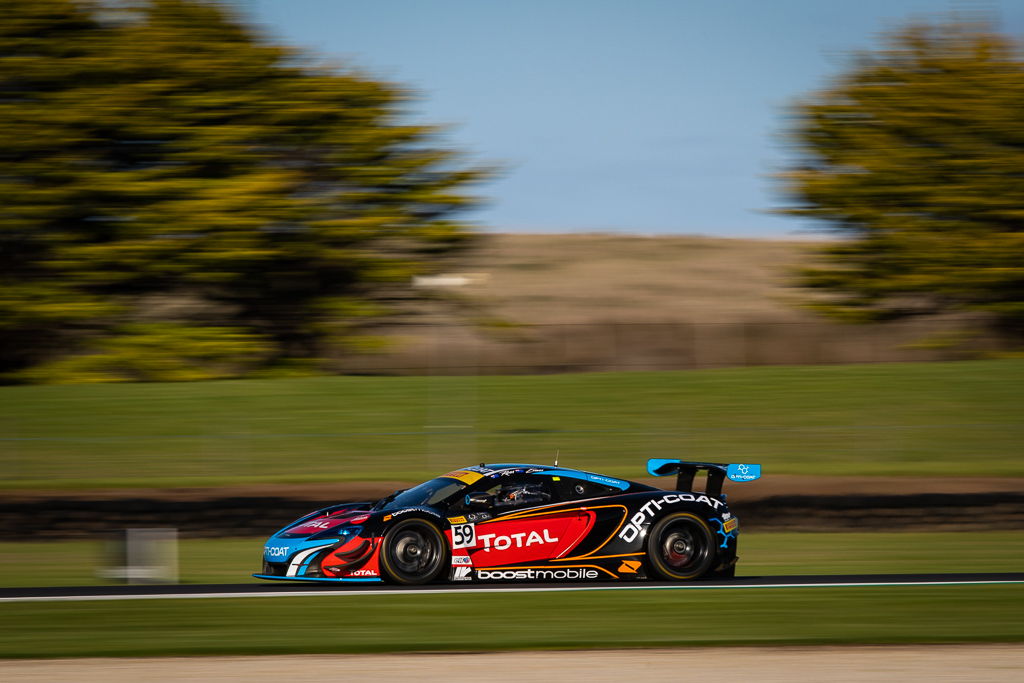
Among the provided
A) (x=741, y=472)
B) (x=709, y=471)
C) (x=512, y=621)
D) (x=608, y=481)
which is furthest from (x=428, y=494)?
(x=741, y=472)

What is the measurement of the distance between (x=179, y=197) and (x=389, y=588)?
1063 centimetres

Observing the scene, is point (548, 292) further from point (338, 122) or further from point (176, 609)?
point (176, 609)

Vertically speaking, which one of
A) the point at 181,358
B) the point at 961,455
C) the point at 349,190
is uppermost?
the point at 349,190

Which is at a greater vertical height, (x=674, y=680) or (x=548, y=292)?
(x=548, y=292)

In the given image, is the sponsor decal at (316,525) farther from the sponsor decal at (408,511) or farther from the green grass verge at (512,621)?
the green grass verge at (512,621)

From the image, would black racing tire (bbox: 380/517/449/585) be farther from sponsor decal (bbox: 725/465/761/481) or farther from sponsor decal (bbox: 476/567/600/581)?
sponsor decal (bbox: 725/465/761/481)

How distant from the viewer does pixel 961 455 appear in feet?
88.6

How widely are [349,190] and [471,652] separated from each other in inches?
583

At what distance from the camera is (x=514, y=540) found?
12.4 meters

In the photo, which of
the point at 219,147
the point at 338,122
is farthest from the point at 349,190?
the point at 219,147

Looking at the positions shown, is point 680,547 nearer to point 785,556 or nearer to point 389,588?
point 389,588

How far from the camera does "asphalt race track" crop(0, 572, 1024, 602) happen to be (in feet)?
40.0

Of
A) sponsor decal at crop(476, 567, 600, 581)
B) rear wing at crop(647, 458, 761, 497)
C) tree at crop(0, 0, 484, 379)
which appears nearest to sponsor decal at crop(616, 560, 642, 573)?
sponsor decal at crop(476, 567, 600, 581)

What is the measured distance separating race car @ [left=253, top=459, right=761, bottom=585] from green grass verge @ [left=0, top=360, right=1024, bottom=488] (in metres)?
11.7
